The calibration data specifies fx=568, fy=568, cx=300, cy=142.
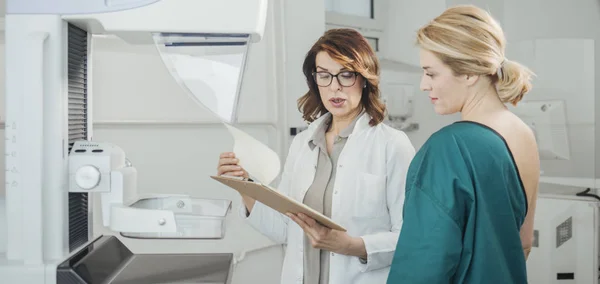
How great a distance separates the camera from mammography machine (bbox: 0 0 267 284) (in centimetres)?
109

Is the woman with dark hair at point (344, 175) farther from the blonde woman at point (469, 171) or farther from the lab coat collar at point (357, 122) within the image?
the blonde woman at point (469, 171)

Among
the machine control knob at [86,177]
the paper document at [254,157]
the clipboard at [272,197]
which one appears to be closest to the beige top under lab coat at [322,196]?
the paper document at [254,157]

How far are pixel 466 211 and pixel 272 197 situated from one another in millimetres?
386

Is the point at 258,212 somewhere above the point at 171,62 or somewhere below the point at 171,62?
below

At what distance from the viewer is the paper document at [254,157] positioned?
145cm

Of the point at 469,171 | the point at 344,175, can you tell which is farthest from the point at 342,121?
the point at 469,171

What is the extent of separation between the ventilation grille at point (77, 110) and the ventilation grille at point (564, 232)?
2085 mm

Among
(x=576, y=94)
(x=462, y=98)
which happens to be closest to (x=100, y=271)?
(x=462, y=98)

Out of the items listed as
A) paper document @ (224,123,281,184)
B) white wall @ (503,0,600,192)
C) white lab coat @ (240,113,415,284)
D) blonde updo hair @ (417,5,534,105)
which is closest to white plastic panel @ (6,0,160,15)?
paper document @ (224,123,281,184)

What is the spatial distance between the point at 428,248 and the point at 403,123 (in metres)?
1.81

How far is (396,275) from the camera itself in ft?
3.59

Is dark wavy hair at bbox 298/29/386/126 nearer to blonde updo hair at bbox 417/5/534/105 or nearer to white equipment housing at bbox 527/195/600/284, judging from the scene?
blonde updo hair at bbox 417/5/534/105

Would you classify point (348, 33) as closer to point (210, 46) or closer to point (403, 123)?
point (210, 46)

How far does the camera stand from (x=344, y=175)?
58.4 inches
